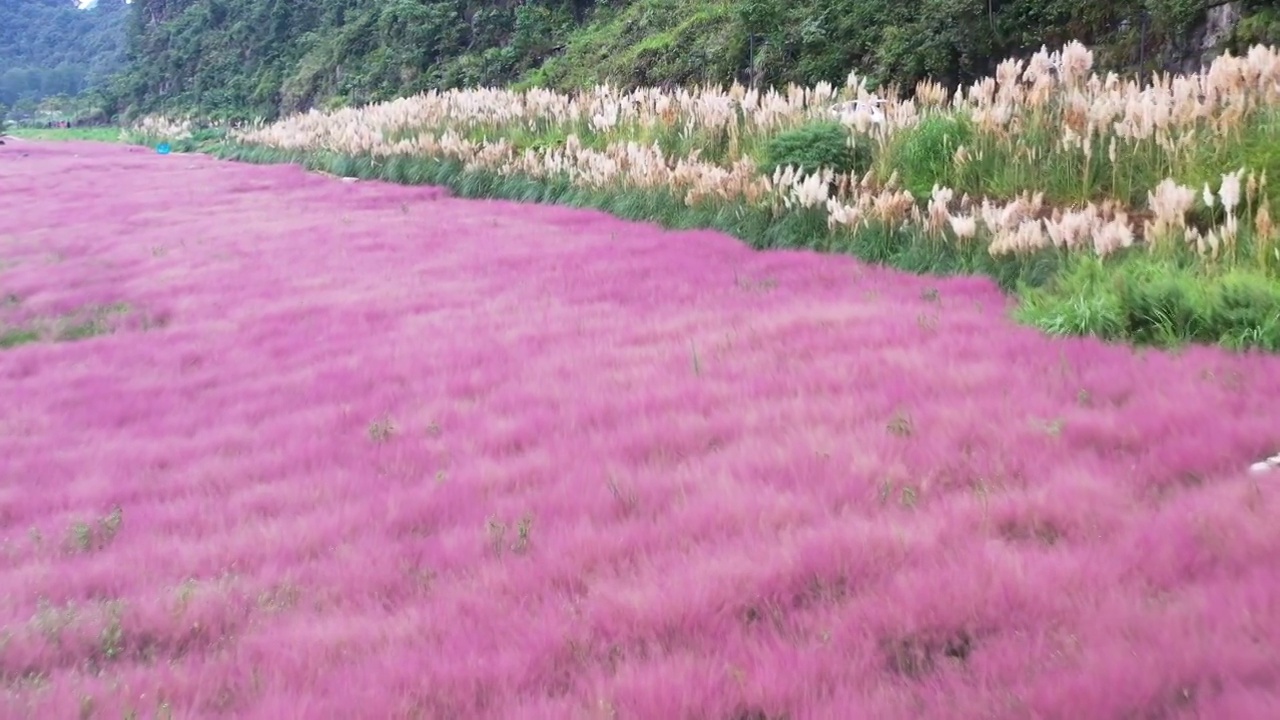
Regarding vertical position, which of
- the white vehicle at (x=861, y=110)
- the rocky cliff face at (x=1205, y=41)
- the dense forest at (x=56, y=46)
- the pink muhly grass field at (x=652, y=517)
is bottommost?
the pink muhly grass field at (x=652, y=517)

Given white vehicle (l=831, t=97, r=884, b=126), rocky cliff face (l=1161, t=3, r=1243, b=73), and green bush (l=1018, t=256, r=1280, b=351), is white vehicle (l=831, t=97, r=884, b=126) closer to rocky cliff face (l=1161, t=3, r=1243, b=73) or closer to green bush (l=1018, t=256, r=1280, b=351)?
rocky cliff face (l=1161, t=3, r=1243, b=73)

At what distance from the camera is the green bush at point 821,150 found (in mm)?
7324

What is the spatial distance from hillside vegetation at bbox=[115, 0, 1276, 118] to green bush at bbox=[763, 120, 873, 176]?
356 cm

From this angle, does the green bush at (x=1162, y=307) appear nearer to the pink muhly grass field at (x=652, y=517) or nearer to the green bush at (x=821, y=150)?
the pink muhly grass field at (x=652, y=517)

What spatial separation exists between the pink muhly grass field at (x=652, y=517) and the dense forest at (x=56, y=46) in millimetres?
79392

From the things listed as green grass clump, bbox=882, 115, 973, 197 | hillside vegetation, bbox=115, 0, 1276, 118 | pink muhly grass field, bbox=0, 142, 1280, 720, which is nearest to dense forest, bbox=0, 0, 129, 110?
hillside vegetation, bbox=115, 0, 1276, 118

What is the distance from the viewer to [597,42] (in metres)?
21.2

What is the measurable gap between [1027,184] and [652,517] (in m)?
4.49

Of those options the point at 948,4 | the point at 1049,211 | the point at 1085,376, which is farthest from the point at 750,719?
the point at 948,4

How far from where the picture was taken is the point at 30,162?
73.9 ft

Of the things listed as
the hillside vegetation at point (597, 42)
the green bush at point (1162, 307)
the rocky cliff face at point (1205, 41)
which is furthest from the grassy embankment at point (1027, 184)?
the rocky cliff face at point (1205, 41)

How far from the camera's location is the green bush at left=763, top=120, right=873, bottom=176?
288 inches

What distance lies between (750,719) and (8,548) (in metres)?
2.49

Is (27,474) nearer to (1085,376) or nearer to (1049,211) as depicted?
(1085,376)
